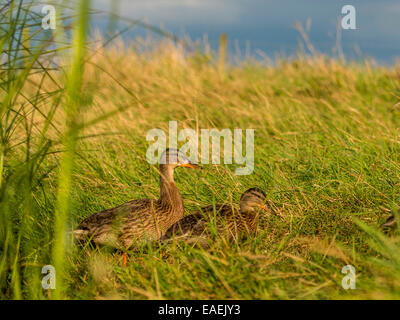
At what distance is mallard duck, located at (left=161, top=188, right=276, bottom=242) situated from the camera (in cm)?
361

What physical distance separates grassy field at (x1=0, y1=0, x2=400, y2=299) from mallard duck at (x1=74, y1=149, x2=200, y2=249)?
13 centimetres

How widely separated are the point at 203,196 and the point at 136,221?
873mm

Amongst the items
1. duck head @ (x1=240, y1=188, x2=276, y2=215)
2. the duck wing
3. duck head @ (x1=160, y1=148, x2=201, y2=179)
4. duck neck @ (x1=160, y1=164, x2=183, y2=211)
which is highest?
duck head @ (x1=160, y1=148, x2=201, y2=179)

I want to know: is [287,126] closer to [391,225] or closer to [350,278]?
[391,225]

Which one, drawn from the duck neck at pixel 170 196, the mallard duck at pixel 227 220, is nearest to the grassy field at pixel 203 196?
the mallard duck at pixel 227 220

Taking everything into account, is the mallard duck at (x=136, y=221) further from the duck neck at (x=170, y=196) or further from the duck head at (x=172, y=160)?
the duck head at (x=172, y=160)

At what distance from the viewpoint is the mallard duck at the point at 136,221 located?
3.85 metres

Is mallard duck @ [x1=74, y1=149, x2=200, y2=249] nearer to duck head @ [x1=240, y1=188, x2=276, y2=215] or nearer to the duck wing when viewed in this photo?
the duck wing

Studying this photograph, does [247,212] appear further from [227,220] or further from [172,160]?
[172,160]

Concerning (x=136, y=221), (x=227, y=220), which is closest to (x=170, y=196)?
(x=136, y=221)

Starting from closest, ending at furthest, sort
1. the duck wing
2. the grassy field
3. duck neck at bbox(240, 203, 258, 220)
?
1. the grassy field
2. the duck wing
3. duck neck at bbox(240, 203, 258, 220)

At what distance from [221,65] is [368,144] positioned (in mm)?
7014

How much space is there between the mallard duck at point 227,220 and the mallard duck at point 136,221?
0.77ft

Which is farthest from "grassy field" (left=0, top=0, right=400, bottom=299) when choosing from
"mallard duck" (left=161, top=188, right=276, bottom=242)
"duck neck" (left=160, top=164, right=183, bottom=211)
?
"duck neck" (left=160, top=164, right=183, bottom=211)
